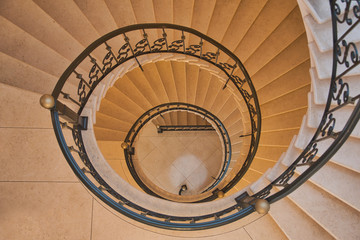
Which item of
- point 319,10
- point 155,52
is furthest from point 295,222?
point 155,52

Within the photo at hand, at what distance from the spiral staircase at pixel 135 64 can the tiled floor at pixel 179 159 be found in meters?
5.55

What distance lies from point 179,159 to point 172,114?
243 centimetres

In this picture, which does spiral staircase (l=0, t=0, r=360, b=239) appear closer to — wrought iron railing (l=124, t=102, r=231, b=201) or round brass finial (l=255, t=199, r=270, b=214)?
round brass finial (l=255, t=199, r=270, b=214)

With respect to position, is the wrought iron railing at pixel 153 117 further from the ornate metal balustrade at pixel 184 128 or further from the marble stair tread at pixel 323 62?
the marble stair tread at pixel 323 62

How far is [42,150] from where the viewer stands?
3162 mm

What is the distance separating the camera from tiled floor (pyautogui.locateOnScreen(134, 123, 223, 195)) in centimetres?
996

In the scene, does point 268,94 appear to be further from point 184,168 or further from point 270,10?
point 184,168

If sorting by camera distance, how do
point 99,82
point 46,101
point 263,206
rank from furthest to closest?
point 99,82 < point 263,206 < point 46,101

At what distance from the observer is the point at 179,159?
10.2 m

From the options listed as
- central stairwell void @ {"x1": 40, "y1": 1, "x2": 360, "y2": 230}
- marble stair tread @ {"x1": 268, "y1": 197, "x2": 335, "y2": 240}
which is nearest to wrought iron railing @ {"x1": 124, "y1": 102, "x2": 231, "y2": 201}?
central stairwell void @ {"x1": 40, "y1": 1, "x2": 360, "y2": 230}

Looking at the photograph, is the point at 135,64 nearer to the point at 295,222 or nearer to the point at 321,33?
the point at 321,33

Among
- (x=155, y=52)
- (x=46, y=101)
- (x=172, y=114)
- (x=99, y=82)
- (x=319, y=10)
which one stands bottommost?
(x=172, y=114)

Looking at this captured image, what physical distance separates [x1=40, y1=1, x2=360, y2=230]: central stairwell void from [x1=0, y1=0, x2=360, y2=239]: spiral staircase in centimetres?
21

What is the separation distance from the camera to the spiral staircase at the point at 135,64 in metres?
2.97
